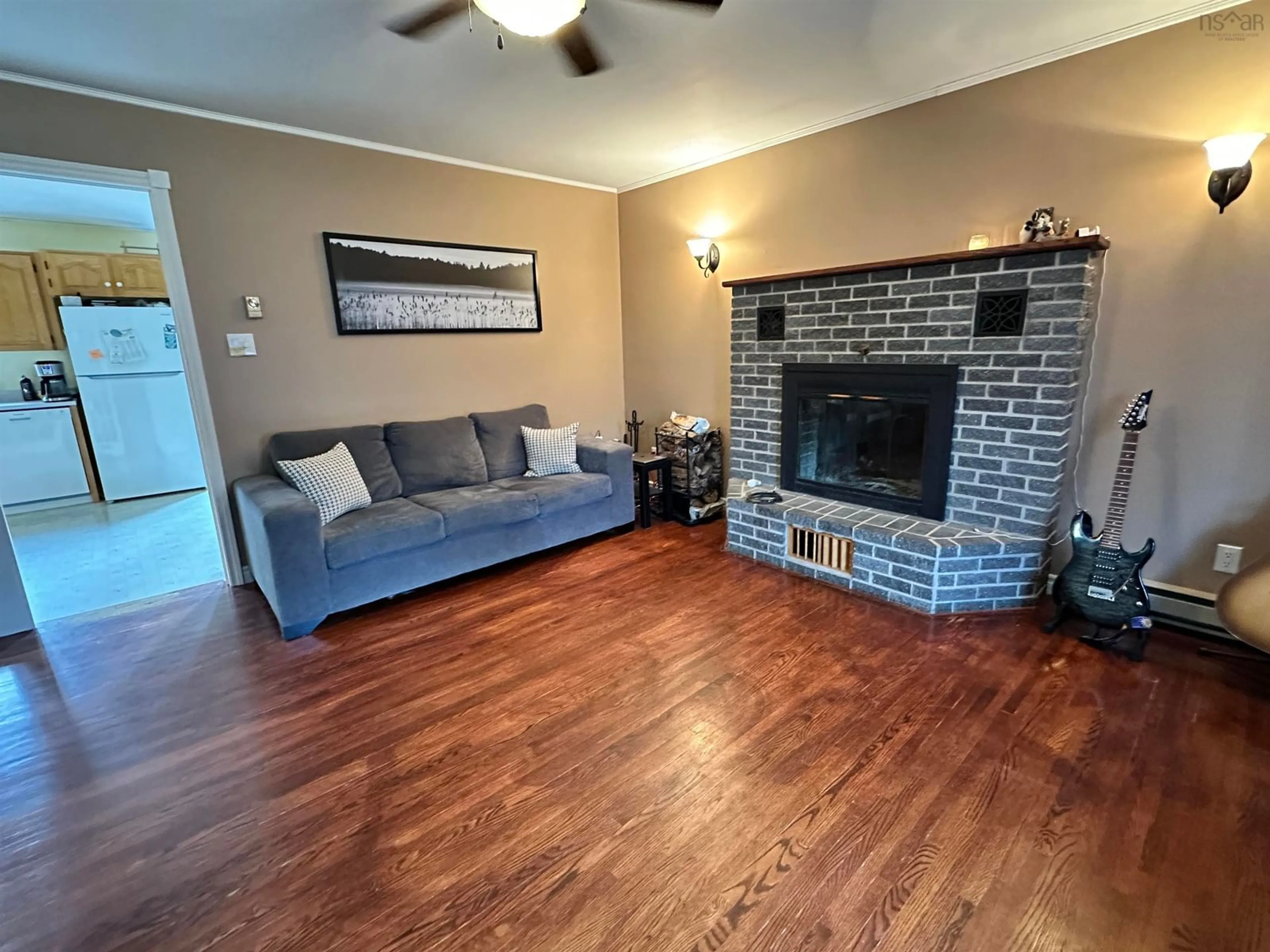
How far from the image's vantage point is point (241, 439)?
3141 millimetres

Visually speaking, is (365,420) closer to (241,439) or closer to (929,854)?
(241,439)

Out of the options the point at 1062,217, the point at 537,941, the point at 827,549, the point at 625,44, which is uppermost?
the point at 625,44

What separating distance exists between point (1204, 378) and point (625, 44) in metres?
2.72

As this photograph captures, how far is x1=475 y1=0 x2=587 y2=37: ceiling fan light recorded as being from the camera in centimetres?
155

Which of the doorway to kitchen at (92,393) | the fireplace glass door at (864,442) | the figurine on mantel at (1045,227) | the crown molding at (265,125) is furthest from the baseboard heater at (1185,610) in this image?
the doorway to kitchen at (92,393)

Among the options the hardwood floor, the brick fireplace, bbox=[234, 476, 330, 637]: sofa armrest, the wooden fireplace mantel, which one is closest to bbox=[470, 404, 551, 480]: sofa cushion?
bbox=[234, 476, 330, 637]: sofa armrest

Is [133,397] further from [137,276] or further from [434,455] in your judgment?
[434,455]

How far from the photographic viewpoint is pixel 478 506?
3.13 meters

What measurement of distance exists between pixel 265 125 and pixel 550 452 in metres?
2.34

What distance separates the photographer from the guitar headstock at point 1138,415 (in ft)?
7.46

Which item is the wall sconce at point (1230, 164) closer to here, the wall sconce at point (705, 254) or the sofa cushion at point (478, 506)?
the wall sconce at point (705, 254)

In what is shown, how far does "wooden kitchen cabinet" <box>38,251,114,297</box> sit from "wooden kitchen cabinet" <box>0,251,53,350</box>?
9 cm

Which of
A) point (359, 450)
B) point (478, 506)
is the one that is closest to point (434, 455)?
point (359, 450)

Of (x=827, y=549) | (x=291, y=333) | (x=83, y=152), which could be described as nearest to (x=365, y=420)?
(x=291, y=333)
